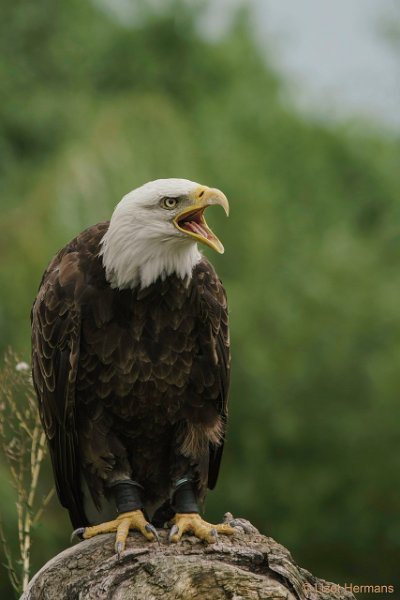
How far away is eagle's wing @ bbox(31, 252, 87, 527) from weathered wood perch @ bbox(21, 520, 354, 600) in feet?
1.90

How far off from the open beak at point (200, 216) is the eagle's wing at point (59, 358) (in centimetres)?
55

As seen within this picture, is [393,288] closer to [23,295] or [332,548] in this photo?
[332,548]

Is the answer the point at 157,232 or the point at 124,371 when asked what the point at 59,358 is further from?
the point at 157,232

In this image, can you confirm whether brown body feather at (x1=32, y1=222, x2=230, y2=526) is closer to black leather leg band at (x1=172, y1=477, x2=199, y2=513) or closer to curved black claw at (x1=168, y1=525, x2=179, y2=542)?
black leather leg band at (x1=172, y1=477, x2=199, y2=513)

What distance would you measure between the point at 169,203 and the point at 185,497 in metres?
1.33

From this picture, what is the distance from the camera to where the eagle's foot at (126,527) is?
4.98 metres

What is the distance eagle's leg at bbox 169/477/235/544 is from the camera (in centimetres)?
491

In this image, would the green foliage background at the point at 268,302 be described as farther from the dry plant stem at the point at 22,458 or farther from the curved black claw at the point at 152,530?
the curved black claw at the point at 152,530

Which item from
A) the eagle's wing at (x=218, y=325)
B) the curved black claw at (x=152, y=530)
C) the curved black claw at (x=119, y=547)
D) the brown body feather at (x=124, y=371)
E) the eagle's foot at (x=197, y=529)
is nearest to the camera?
the curved black claw at (x=119, y=547)

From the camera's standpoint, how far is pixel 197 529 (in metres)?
4.98

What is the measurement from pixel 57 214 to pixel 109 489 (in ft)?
31.0

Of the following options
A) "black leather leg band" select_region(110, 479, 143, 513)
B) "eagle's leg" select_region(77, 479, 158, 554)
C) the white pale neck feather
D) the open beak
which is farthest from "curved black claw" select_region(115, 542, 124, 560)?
the open beak

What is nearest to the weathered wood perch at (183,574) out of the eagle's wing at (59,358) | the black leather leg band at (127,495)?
the black leather leg band at (127,495)

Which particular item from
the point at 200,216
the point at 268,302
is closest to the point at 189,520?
the point at 200,216
